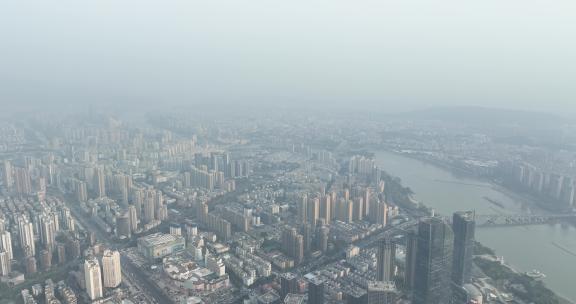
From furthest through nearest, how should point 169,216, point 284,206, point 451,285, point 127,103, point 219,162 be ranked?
point 127,103 < point 219,162 < point 284,206 < point 169,216 < point 451,285

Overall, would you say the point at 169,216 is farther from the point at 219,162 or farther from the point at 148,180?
the point at 219,162

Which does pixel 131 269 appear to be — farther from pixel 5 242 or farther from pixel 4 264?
pixel 5 242

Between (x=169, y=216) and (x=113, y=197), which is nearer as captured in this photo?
(x=169, y=216)

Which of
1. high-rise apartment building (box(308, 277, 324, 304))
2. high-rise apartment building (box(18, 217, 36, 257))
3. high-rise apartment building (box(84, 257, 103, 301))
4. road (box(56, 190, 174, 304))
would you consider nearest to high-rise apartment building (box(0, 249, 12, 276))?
high-rise apartment building (box(18, 217, 36, 257))

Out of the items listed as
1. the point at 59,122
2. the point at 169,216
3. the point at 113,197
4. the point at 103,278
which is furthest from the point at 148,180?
the point at 59,122

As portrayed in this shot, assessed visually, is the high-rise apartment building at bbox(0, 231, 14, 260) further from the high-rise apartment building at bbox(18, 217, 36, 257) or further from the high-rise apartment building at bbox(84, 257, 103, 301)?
the high-rise apartment building at bbox(84, 257, 103, 301)

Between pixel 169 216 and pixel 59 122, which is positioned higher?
pixel 59 122
